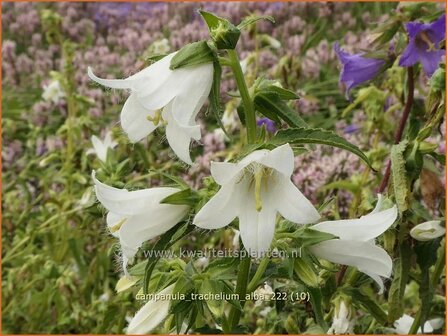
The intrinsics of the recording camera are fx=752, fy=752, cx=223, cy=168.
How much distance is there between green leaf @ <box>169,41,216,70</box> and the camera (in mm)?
1360

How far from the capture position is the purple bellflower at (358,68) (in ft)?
7.32

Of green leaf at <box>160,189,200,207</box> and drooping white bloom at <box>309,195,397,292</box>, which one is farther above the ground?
green leaf at <box>160,189,200,207</box>

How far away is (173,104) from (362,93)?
1.32 m

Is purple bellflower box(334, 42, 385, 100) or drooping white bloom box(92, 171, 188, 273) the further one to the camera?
purple bellflower box(334, 42, 385, 100)

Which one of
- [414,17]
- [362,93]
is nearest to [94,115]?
[362,93]

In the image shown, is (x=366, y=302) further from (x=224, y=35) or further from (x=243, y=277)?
(x=224, y=35)

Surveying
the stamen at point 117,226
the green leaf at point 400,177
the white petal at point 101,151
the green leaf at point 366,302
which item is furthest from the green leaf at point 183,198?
the white petal at point 101,151

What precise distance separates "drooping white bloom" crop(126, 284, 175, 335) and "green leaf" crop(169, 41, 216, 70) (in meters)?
0.47

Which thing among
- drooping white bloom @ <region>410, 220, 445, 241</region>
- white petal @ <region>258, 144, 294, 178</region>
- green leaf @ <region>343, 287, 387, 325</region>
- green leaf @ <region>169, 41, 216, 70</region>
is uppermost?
green leaf @ <region>169, 41, 216, 70</region>

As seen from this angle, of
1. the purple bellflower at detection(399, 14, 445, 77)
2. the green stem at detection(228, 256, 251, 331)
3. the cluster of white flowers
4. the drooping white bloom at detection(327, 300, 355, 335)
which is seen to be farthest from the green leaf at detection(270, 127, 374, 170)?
the purple bellflower at detection(399, 14, 445, 77)

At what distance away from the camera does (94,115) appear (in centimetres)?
467

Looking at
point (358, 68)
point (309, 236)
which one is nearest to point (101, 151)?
point (358, 68)

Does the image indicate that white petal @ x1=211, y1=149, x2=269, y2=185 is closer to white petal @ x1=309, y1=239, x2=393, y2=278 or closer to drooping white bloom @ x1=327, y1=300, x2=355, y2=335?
white petal @ x1=309, y1=239, x2=393, y2=278

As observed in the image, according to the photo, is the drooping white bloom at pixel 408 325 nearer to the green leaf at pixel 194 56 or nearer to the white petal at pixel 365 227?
the white petal at pixel 365 227
